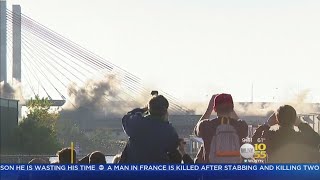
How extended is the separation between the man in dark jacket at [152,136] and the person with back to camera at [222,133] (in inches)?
15.0

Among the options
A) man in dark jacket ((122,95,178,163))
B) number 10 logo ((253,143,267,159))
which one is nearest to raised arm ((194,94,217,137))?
man in dark jacket ((122,95,178,163))

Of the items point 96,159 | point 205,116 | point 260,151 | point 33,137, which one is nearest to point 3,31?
point 33,137

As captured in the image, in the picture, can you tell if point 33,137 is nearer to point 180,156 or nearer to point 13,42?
point 13,42

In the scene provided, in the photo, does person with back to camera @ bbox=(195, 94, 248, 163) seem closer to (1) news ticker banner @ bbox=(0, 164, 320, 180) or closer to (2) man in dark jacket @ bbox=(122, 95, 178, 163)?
(1) news ticker banner @ bbox=(0, 164, 320, 180)

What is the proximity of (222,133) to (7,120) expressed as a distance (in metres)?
87.4

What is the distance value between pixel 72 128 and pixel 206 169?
418 ft

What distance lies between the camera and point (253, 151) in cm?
715

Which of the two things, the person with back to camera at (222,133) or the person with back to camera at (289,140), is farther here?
the person with back to camera at (289,140)

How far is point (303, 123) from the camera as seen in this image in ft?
24.2

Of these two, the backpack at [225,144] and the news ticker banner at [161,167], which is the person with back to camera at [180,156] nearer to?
the news ticker banner at [161,167]

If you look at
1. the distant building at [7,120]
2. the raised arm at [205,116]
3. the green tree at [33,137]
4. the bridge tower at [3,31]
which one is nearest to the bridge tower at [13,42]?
the bridge tower at [3,31]

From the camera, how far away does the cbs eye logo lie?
707 cm

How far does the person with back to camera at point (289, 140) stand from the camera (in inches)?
283

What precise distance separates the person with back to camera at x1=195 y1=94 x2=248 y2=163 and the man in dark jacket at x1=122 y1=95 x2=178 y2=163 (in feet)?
1.25
